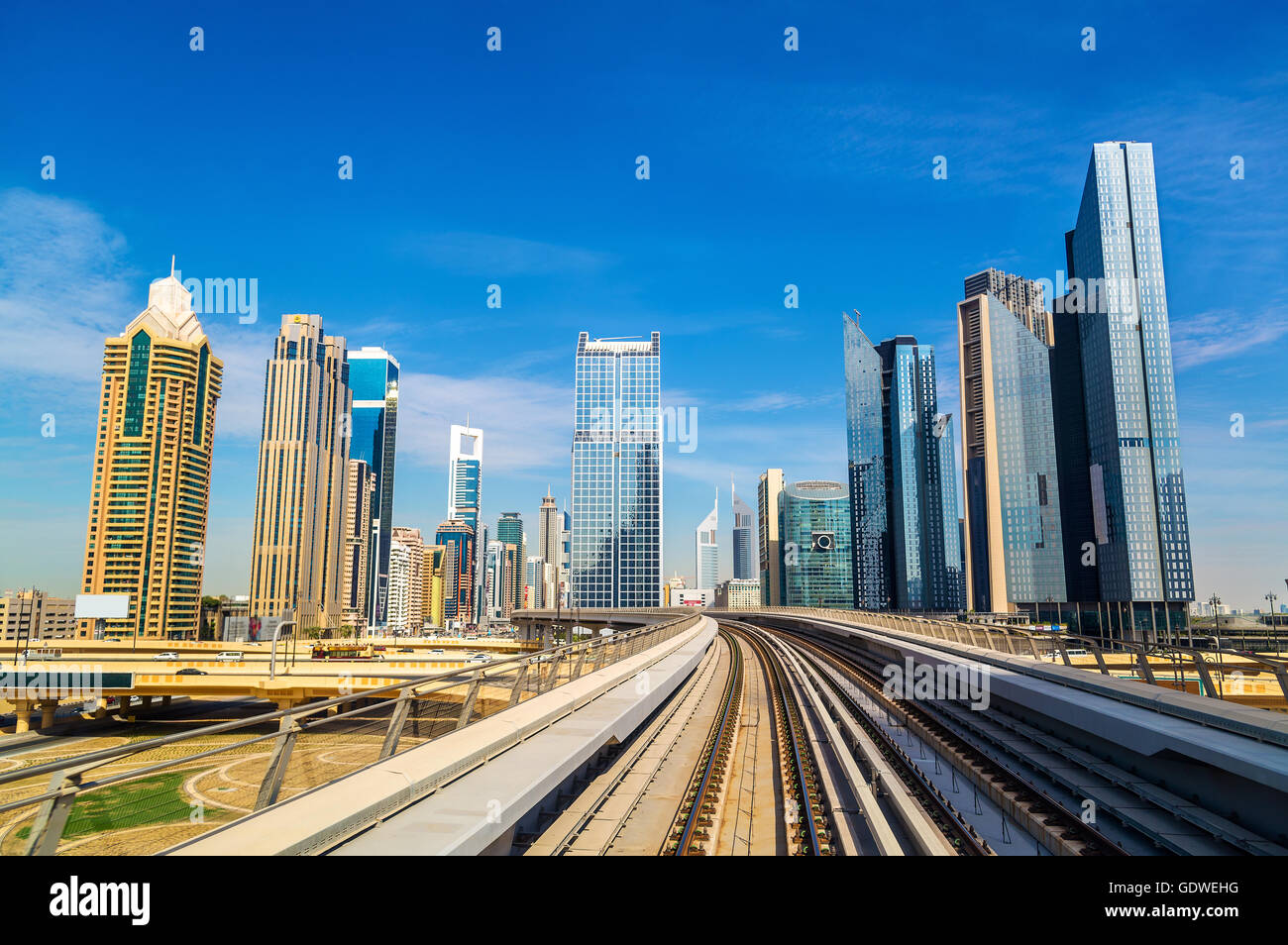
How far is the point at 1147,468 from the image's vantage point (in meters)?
114

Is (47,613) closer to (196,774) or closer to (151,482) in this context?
(151,482)

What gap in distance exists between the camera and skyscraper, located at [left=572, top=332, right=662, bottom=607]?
15012 cm

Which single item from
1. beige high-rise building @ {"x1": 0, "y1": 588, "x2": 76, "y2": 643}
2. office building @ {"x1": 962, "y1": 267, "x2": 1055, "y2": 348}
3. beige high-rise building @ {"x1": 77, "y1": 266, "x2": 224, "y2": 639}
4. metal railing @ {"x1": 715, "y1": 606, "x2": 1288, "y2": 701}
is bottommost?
beige high-rise building @ {"x1": 0, "y1": 588, "x2": 76, "y2": 643}

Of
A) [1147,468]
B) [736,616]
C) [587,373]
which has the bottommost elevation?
[736,616]

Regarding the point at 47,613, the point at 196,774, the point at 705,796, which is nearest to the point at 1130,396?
the point at 705,796

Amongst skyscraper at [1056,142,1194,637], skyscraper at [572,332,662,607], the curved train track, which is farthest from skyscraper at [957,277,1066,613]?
the curved train track

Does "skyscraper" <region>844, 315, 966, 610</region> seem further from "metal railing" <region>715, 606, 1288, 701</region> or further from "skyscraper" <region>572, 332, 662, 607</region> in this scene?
"metal railing" <region>715, 606, 1288, 701</region>

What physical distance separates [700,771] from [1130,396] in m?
132

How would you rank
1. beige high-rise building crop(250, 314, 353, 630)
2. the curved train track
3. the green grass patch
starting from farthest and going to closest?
beige high-rise building crop(250, 314, 353, 630), the curved train track, the green grass patch

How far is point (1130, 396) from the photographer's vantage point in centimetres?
11706

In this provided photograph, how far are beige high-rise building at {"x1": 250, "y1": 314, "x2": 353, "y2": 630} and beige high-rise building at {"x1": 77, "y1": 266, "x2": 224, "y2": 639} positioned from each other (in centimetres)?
3134
